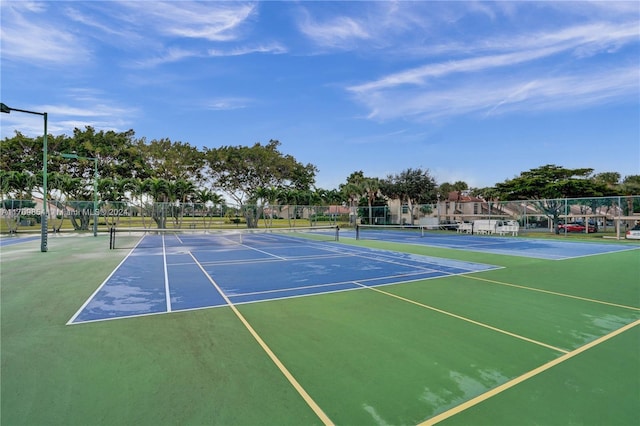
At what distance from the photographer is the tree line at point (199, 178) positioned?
39.0 metres

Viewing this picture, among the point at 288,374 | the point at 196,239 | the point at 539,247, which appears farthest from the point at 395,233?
the point at 288,374

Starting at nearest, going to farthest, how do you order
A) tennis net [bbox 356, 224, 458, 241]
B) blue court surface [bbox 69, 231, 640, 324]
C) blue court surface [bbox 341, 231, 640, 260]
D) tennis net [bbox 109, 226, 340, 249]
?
blue court surface [bbox 69, 231, 640, 324]
blue court surface [bbox 341, 231, 640, 260]
tennis net [bbox 109, 226, 340, 249]
tennis net [bbox 356, 224, 458, 241]

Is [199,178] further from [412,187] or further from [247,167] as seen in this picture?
[412,187]

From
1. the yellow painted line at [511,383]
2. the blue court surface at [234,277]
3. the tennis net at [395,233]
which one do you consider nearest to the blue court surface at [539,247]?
the blue court surface at [234,277]

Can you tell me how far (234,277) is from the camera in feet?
34.2

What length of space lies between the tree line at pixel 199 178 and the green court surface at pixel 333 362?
103ft

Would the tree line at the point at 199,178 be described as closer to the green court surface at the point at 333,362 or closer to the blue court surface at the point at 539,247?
the blue court surface at the point at 539,247

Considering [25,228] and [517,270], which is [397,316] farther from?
[25,228]

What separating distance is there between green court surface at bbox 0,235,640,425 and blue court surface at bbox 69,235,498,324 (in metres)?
0.65

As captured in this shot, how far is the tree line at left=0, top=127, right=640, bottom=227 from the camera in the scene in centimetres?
3900

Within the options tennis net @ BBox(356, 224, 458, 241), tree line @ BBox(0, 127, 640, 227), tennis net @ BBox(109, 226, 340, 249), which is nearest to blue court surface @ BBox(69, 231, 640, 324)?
tennis net @ BBox(109, 226, 340, 249)

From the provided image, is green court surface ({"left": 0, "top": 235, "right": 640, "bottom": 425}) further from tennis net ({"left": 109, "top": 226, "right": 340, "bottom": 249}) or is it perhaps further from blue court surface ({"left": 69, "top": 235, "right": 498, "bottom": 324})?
tennis net ({"left": 109, "top": 226, "right": 340, "bottom": 249})

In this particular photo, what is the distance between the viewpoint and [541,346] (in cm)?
502

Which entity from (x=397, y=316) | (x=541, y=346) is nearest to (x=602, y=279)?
(x=541, y=346)
